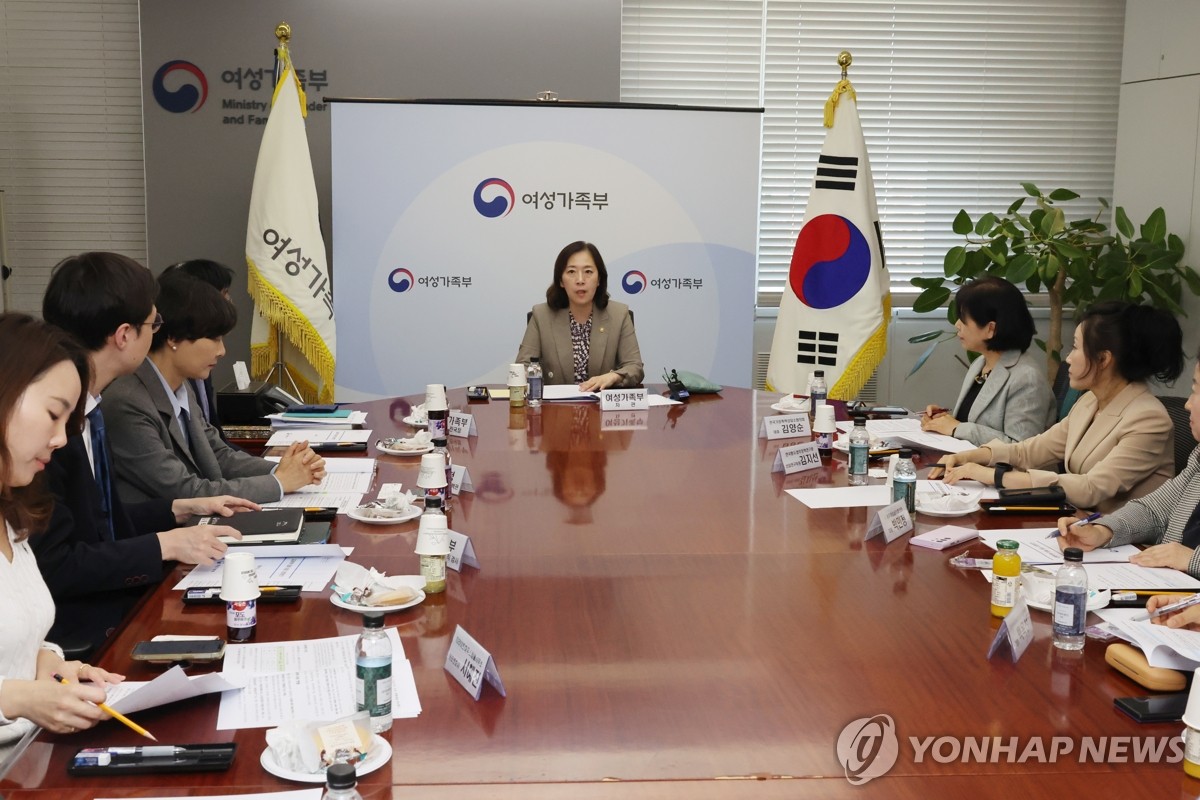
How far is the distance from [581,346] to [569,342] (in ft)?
0.19

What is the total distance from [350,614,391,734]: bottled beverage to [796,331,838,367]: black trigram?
14.6ft

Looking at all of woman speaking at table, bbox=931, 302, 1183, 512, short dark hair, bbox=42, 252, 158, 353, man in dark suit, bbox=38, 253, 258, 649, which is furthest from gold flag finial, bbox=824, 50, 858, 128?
short dark hair, bbox=42, 252, 158, 353

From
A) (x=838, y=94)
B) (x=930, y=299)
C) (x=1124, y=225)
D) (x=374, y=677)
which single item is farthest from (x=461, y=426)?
(x=1124, y=225)

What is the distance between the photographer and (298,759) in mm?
1394

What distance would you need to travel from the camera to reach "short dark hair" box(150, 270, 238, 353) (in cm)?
271

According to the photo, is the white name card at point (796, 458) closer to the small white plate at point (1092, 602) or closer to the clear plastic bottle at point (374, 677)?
the small white plate at point (1092, 602)

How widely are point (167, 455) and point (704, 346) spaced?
3475 mm

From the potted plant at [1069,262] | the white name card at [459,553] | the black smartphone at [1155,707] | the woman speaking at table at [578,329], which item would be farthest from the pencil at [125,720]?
the potted plant at [1069,262]

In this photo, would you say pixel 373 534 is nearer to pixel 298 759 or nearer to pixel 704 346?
pixel 298 759

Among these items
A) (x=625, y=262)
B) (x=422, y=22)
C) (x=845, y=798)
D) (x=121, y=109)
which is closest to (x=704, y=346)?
(x=625, y=262)

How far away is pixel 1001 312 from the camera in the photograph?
3.77 m

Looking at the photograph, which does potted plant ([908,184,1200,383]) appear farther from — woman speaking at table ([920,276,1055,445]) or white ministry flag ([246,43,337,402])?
white ministry flag ([246,43,337,402])

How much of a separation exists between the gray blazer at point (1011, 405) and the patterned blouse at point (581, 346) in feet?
5.42

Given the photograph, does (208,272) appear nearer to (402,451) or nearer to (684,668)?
(402,451)
